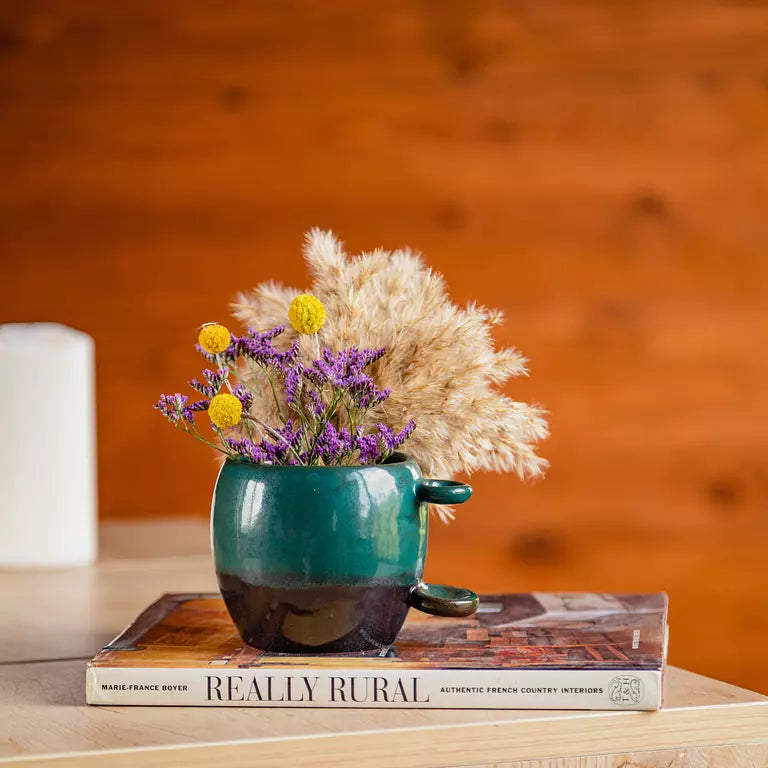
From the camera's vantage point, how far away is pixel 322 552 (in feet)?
Answer: 2.21

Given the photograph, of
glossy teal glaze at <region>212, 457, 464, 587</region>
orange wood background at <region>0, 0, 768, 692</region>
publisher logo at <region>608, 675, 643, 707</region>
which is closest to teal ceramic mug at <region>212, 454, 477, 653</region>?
glossy teal glaze at <region>212, 457, 464, 587</region>

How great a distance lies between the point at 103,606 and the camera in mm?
1033

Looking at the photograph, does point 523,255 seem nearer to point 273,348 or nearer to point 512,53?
point 512,53

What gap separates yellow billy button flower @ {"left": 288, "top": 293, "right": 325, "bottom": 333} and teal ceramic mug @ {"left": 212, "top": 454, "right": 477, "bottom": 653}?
0.09 metres

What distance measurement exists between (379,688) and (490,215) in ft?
6.12

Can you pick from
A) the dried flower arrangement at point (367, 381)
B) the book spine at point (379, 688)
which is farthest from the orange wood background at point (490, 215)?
the book spine at point (379, 688)

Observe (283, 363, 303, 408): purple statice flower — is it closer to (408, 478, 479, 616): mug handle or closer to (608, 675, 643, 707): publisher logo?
(408, 478, 479, 616): mug handle

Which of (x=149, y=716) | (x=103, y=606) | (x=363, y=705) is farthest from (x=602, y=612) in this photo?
(x=103, y=606)

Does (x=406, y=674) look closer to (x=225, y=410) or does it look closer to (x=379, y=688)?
(x=379, y=688)

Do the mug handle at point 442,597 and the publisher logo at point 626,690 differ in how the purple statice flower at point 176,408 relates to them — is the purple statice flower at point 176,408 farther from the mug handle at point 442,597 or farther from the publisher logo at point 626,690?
the publisher logo at point 626,690

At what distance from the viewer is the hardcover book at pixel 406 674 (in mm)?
625

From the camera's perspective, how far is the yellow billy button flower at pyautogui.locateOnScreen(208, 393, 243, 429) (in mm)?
683

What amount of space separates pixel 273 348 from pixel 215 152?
170cm

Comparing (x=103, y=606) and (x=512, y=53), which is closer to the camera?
(x=103, y=606)
